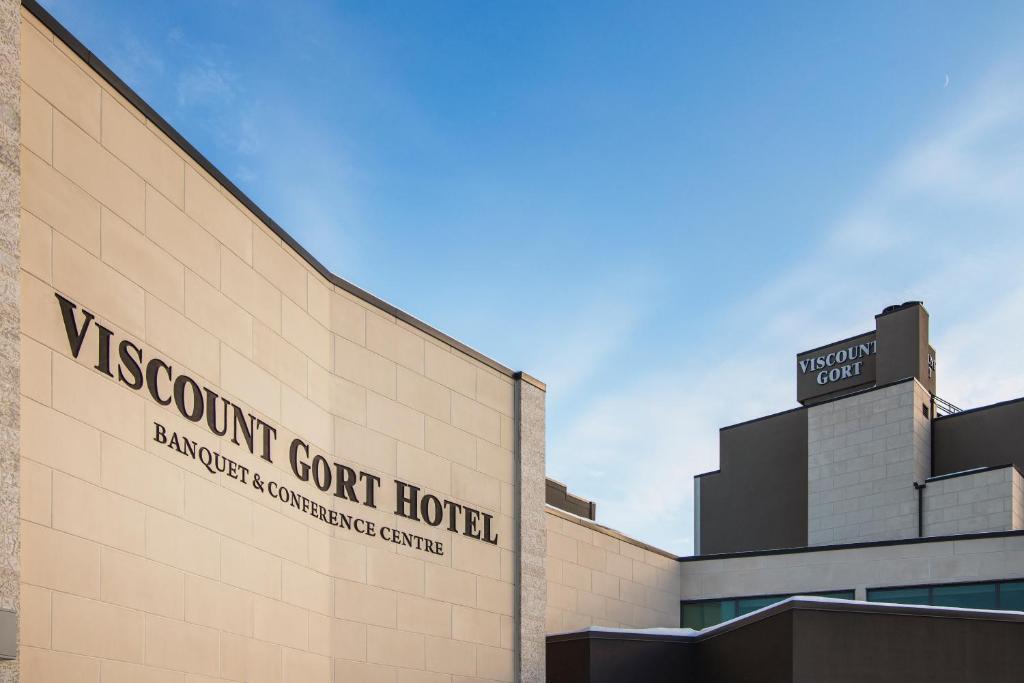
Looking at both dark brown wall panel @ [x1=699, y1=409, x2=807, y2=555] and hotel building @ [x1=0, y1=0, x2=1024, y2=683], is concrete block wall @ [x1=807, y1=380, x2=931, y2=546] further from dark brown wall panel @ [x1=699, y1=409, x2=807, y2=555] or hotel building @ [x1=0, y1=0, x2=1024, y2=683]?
hotel building @ [x1=0, y1=0, x2=1024, y2=683]

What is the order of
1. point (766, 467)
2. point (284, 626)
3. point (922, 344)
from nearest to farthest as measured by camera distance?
point (284, 626) → point (922, 344) → point (766, 467)

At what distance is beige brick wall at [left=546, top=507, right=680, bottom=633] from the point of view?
27.0 metres

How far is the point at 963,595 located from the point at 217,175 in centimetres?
2104

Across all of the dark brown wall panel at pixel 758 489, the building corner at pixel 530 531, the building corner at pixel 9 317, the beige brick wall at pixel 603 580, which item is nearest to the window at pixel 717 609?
the beige brick wall at pixel 603 580

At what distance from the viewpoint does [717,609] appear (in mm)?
32344

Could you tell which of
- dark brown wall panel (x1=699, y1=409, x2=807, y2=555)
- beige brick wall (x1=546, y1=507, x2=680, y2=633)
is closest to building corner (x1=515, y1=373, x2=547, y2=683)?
beige brick wall (x1=546, y1=507, x2=680, y2=633)

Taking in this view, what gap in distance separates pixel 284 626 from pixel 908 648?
38.1 ft

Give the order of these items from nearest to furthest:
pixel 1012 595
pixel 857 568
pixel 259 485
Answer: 1. pixel 259 485
2. pixel 1012 595
3. pixel 857 568

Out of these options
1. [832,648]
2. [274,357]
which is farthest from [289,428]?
[832,648]

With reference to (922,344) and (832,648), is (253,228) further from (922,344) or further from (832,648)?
(922,344)

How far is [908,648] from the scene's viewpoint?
70.5ft

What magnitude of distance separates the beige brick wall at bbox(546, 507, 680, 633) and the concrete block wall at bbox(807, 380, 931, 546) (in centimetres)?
1479

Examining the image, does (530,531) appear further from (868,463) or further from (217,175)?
(868,463)

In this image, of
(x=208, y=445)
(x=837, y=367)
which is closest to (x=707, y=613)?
(x=208, y=445)
